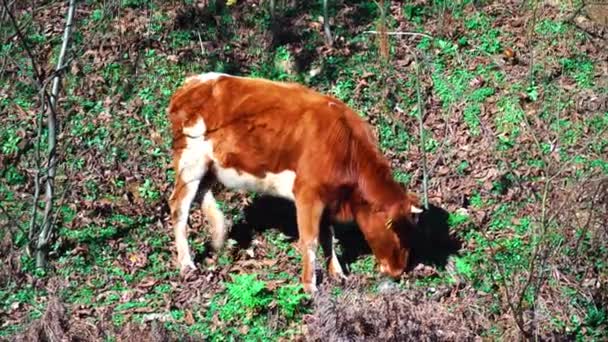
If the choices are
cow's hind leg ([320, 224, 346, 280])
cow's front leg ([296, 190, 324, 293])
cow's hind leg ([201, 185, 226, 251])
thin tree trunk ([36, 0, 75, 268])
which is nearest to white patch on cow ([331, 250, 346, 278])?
cow's hind leg ([320, 224, 346, 280])

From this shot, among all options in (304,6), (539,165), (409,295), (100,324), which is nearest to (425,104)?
(539,165)

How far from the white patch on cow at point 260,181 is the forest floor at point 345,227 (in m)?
0.69

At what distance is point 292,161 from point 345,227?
50.2 inches

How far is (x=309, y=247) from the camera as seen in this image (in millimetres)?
10516

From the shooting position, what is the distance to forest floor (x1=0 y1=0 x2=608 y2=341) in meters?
9.79

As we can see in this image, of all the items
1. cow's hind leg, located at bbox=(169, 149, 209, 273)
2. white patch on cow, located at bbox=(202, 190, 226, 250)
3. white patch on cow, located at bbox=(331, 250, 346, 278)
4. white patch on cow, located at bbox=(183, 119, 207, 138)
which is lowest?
white patch on cow, located at bbox=(331, 250, 346, 278)

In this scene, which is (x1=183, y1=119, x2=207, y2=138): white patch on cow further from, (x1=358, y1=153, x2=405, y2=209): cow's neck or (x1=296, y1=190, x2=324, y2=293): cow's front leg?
(x1=358, y1=153, x2=405, y2=209): cow's neck

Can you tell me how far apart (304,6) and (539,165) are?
4.53 m

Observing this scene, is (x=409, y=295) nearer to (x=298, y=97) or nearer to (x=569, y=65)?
(x=298, y=97)

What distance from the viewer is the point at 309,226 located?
10508 millimetres

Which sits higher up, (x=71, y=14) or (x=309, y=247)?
(x=71, y=14)

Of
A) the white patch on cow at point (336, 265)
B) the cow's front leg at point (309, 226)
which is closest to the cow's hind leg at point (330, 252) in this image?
the white patch on cow at point (336, 265)

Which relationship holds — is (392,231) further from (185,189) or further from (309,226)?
(185,189)

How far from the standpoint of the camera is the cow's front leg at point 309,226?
10.5 metres
